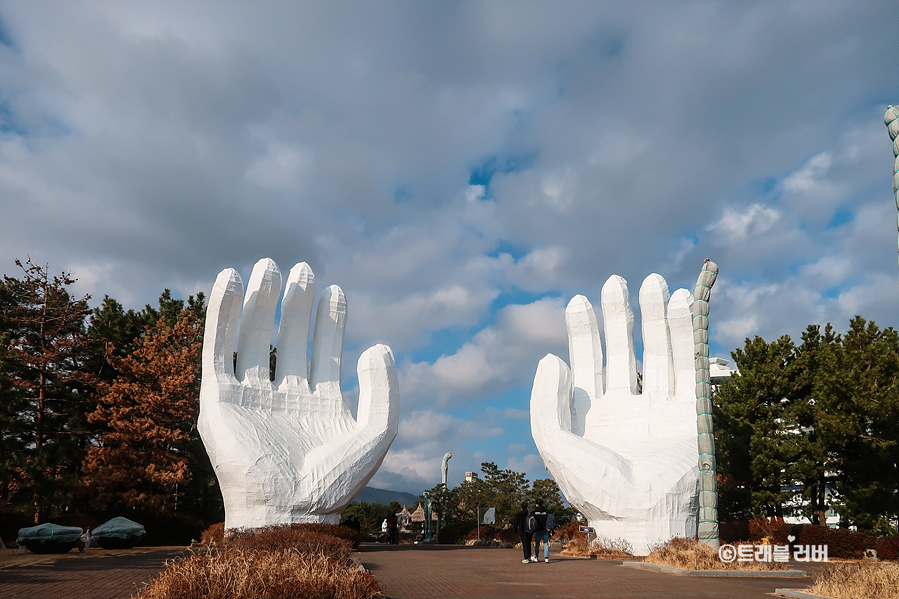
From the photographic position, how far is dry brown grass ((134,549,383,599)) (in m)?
6.37

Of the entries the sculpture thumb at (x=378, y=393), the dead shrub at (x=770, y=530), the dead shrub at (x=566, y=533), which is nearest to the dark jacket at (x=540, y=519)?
the dead shrub at (x=770, y=530)

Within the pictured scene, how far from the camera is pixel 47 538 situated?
15281 mm

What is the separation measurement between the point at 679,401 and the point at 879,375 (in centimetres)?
566

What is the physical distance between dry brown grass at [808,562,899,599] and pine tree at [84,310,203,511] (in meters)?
20.6

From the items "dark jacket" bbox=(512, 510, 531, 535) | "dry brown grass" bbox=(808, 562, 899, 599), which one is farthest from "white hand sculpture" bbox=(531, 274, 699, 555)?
"dry brown grass" bbox=(808, 562, 899, 599)

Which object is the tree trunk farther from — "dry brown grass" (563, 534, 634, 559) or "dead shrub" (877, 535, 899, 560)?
"dry brown grass" (563, 534, 634, 559)

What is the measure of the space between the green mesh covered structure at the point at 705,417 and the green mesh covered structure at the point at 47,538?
14.8 meters

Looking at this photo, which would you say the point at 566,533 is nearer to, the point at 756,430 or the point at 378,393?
the point at 756,430

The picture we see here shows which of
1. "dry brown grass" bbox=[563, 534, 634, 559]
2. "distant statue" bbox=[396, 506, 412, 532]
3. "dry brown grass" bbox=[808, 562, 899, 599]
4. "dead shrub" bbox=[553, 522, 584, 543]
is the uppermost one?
"dry brown grass" bbox=[808, 562, 899, 599]

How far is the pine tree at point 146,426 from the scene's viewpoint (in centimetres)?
2309

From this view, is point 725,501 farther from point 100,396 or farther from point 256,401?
point 100,396

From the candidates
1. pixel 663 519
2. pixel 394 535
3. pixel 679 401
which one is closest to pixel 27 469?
pixel 394 535

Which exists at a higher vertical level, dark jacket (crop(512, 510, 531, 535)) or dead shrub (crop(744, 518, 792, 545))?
dark jacket (crop(512, 510, 531, 535))

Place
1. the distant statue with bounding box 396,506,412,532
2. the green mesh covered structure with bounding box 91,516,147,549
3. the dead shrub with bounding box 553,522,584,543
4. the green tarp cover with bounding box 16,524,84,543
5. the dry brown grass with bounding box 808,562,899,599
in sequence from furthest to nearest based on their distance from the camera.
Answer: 1. the distant statue with bounding box 396,506,412,532
2. the dead shrub with bounding box 553,522,584,543
3. the green mesh covered structure with bounding box 91,516,147,549
4. the green tarp cover with bounding box 16,524,84,543
5. the dry brown grass with bounding box 808,562,899,599
